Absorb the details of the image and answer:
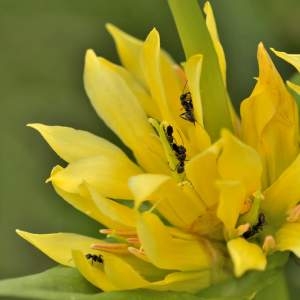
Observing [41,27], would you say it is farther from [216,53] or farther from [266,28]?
[216,53]

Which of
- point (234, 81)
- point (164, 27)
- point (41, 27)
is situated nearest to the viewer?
point (234, 81)

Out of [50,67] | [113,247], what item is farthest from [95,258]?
[50,67]

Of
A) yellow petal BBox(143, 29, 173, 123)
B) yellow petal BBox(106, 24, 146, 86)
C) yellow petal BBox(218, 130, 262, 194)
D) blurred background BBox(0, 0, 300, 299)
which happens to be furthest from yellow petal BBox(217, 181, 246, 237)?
blurred background BBox(0, 0, 300, 299)

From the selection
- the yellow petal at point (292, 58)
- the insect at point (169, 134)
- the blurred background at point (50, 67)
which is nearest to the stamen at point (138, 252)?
the insect at point (169, 134)

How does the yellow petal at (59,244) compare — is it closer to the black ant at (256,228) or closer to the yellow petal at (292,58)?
the black ant at (256,228)

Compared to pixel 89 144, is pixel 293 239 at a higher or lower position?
lower

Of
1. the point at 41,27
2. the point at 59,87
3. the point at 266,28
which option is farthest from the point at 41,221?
the point at 266,28

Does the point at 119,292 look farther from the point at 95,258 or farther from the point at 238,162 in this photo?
the point at 238,162
